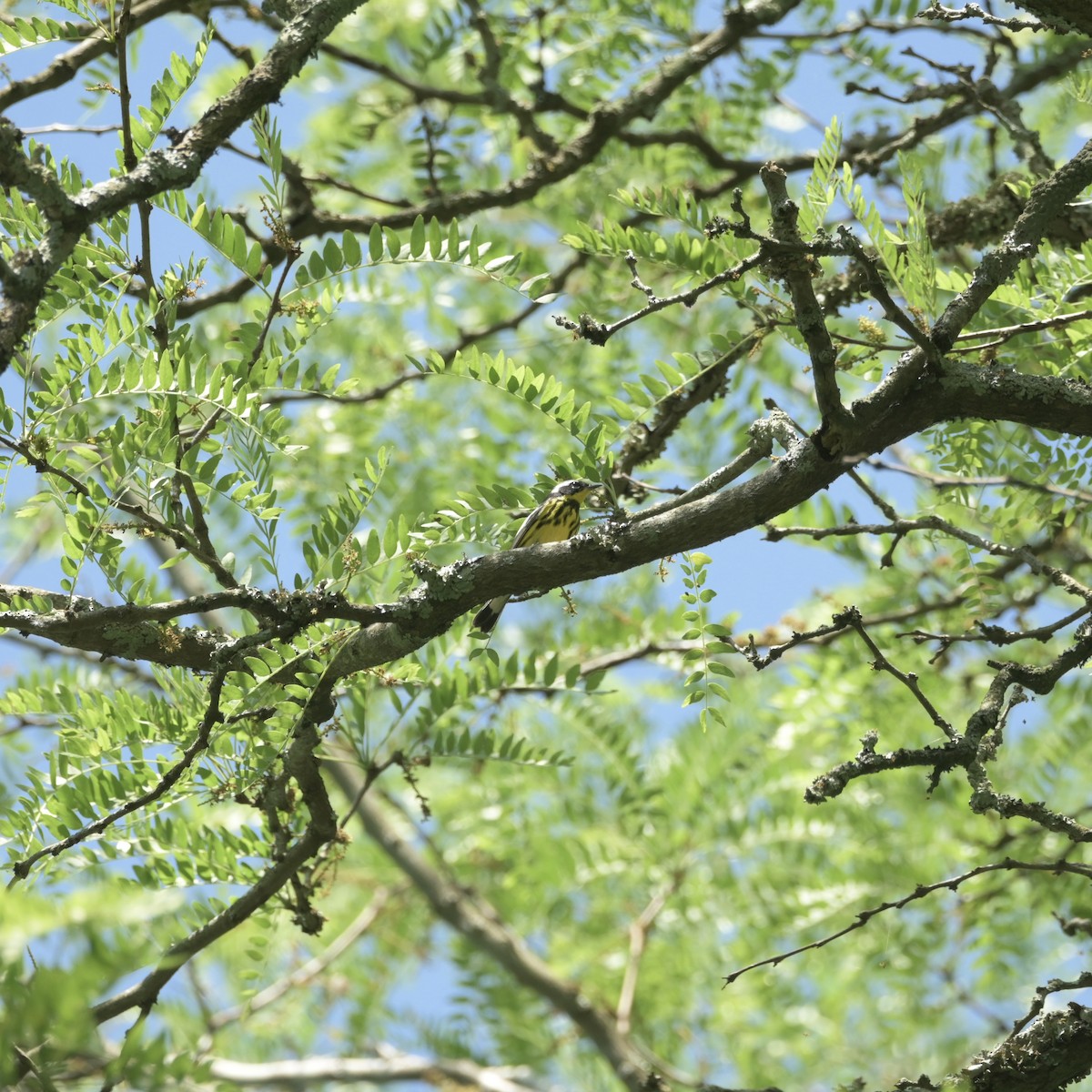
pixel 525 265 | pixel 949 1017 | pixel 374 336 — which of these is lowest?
pixel 949 1017

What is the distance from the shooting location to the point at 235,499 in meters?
2.73

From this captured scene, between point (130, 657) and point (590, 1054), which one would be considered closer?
point (130, 657)

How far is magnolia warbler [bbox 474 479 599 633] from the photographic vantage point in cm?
347

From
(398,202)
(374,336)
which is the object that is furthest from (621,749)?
(374,336)

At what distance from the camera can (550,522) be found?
168 inches

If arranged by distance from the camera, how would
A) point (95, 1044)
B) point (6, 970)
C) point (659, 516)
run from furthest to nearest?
1. point (659, 516)
2. point (95, 1044)
3. point (6, 970)

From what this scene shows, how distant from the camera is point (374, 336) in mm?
7828

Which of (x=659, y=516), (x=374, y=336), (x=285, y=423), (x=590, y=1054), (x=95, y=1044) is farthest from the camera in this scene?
(x=374, y=336)

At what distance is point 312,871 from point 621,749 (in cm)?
201

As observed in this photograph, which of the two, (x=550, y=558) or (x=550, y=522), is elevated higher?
(x=550, y=522)

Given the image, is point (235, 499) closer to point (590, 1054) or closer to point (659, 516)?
point (659, 516)

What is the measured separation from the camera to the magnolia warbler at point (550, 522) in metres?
3.47

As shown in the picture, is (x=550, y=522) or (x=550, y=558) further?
(x=550, y=522)

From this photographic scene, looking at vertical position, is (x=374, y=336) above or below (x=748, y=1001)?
above
